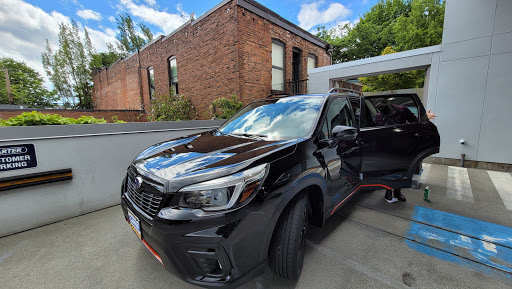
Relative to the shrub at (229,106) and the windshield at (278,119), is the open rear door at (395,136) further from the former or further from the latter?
the shrub at (229,106)

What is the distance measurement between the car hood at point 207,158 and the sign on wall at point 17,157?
2.02 meters

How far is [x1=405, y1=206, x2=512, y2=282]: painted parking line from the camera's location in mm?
2038

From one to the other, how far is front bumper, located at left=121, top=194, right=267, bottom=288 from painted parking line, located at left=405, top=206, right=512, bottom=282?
2081 millimetres

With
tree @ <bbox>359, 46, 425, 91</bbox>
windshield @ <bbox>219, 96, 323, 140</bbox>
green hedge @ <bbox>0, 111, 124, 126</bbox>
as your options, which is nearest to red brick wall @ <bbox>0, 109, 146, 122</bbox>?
green hedge @ <bbox>0, 111, 124, 126</bbox>

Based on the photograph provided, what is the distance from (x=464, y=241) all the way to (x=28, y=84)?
4780 centimetres

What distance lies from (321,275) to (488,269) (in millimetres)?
1602

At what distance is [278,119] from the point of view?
2.41 metres

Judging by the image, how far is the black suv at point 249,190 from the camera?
1316 mm

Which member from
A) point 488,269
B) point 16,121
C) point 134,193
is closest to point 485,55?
point 488,269

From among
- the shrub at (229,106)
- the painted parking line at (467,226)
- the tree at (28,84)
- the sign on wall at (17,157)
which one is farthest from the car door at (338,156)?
the tree at (28,84)

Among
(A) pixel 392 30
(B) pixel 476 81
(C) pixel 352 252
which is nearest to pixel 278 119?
(C) pixel 352 252

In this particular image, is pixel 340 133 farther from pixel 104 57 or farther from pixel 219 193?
pixel 104 57

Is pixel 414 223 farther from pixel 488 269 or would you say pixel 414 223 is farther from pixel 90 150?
pixel 90 150

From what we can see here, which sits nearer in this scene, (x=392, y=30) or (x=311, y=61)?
(x=311, y=61)
